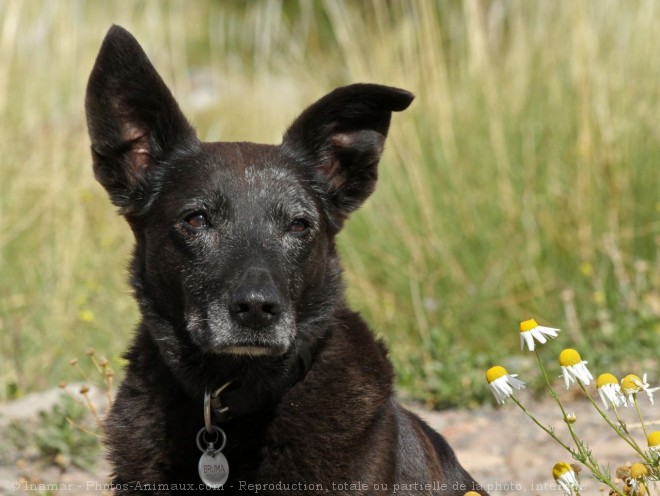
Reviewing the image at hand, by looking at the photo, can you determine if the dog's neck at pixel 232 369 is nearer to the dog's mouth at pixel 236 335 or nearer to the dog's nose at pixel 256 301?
the dog's mouth at pixel 236 335

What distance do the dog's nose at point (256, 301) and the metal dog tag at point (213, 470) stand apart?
450 millimetres

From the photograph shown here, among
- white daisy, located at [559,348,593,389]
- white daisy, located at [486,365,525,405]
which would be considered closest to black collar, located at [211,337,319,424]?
white daisy, located at [486,365,525,405]

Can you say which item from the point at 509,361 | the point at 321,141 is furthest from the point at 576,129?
the point at 321,141

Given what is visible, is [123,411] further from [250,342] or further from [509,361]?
[509,361]

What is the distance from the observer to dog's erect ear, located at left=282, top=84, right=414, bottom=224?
3730mm

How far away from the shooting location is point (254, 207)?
139 inches

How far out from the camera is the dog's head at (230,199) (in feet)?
11.0

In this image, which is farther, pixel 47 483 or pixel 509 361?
pixel 509 361

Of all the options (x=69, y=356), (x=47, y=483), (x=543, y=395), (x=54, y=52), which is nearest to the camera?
(x=47, y=483)

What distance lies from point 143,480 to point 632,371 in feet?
11.9

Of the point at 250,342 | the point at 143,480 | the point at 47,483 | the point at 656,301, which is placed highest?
the point at 250,342

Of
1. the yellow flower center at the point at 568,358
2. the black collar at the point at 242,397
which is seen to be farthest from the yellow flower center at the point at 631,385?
the black collar at the point at 242,397

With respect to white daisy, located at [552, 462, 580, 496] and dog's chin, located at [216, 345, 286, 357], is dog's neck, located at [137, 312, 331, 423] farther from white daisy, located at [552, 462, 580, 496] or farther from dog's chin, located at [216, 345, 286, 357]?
white daisy, located at [552, 462, 580, 496]

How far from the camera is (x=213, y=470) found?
10.7 feet
